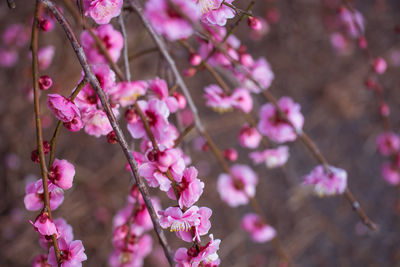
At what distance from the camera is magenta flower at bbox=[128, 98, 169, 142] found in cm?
68

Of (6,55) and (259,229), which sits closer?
(259,229)

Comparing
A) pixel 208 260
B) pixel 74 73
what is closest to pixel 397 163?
pixel 208 260

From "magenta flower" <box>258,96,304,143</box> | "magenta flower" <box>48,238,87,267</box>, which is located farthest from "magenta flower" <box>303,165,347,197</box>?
"magenta flower" <box>48,238,87,267</box>

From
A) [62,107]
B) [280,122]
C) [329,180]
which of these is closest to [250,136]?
[280,122]

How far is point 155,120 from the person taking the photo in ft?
2.28

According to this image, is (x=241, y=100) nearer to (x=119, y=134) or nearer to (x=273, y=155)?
(x=273, y=155)

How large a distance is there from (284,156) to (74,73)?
135cm

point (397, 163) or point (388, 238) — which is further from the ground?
point (397, 163)

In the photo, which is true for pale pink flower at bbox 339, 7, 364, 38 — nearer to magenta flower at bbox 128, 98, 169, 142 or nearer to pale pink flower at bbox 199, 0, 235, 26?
pale pink flower at bbox 199, 0, 235, 26

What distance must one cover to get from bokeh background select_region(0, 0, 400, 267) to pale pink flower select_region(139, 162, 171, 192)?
1.09 meters

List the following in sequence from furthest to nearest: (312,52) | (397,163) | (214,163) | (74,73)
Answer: (312,52), (214,163), (74,73), (397,163)

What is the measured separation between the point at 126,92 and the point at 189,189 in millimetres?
247

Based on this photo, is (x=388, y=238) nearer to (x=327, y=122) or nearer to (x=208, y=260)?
(x=327, y=122)

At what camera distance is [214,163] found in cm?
204
